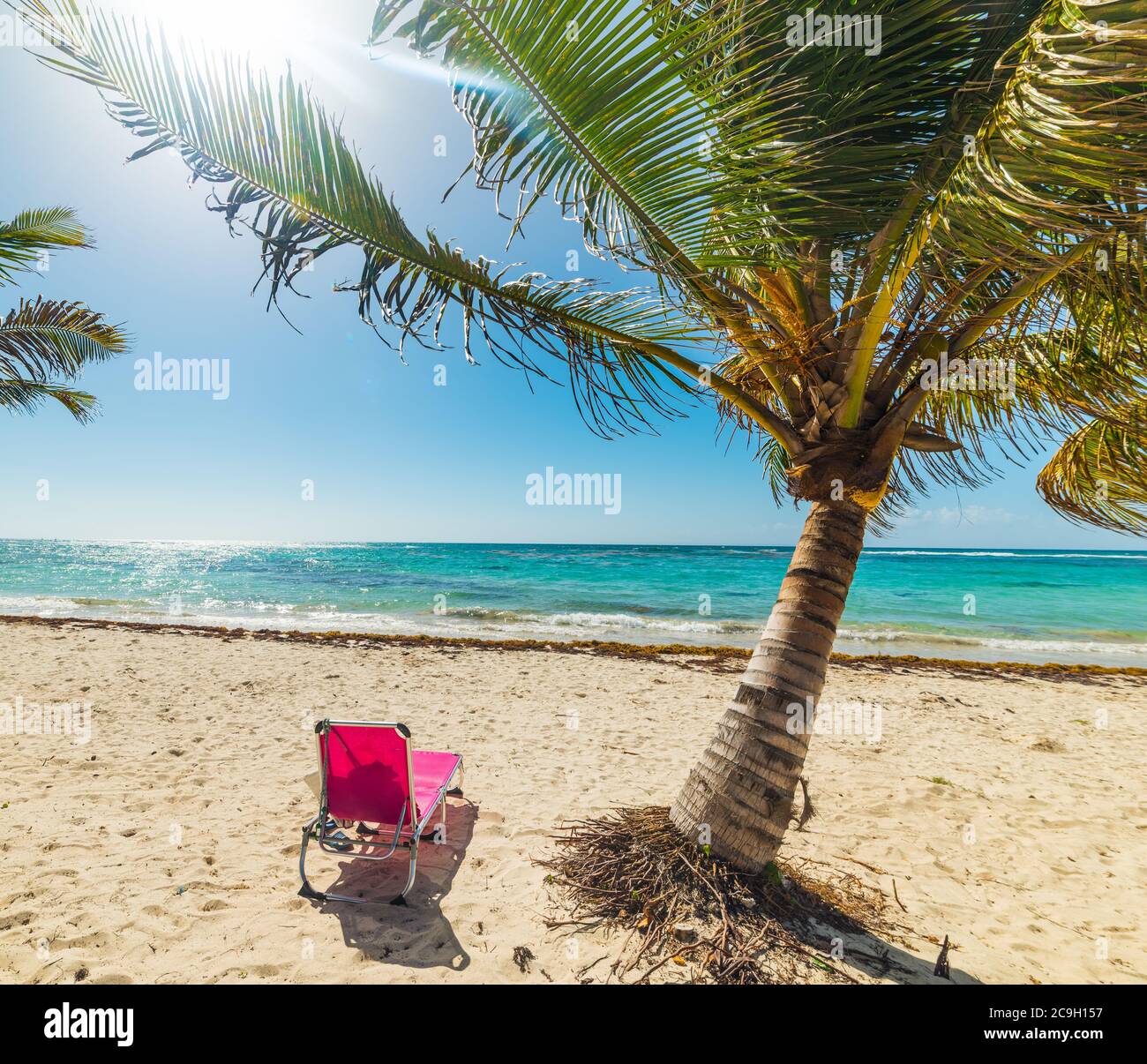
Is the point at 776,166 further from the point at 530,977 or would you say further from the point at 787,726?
the point at 530,977

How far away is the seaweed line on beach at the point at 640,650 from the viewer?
457 inches

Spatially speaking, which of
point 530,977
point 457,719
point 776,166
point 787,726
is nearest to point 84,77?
point 776,166

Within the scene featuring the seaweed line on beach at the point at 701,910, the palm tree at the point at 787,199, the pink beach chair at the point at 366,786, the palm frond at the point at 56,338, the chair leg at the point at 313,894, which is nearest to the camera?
the palm tree at the point at 787,199

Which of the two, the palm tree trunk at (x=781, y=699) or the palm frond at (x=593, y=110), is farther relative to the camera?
the palm tree trunk at (x=781, y=699)

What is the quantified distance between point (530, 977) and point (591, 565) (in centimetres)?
→ 4190

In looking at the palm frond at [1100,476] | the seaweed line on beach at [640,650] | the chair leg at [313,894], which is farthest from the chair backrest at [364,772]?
the seaweed line on beach at [640,650]

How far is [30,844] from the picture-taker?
3533mm

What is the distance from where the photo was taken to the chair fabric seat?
3750mm

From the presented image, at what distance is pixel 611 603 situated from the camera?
22.7m

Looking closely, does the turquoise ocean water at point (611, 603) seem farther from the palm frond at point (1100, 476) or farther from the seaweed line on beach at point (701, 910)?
the seaweed line on beach at point (701, 910)

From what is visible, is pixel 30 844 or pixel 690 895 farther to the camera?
pixel 30 844

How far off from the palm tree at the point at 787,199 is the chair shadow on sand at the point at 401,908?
1522 mm
